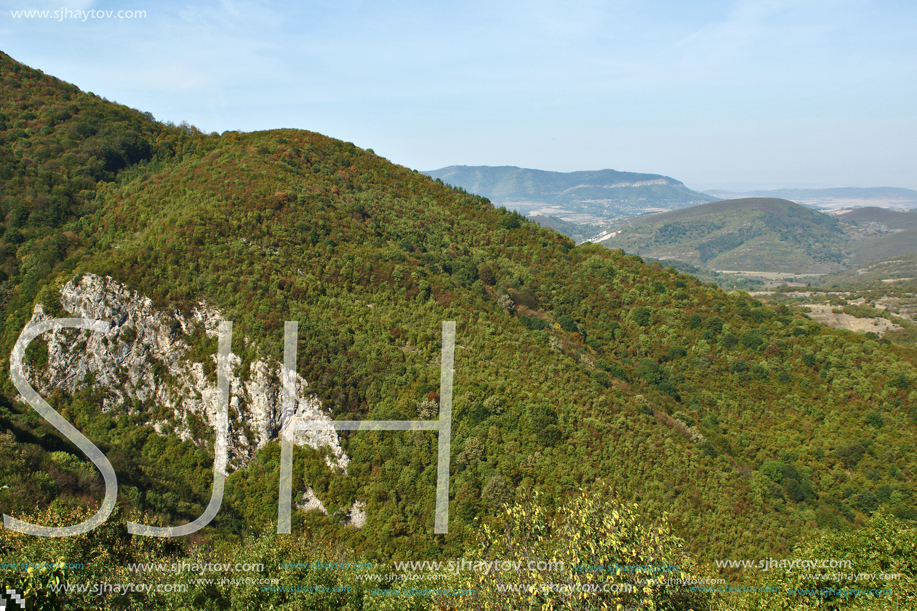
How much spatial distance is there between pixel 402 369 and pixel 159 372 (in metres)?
19.6

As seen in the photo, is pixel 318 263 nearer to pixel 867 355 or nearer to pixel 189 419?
pixel 189 419

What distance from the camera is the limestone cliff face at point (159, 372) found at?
3291cm

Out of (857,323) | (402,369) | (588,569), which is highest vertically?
(588,569)

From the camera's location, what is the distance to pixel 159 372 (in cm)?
3591

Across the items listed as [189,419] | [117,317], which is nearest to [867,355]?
[189,419]

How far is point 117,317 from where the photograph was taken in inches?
1444

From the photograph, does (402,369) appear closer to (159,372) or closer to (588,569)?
(159,372)

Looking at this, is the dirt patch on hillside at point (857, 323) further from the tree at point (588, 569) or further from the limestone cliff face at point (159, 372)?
the limestone cliff face at point (159, 372)

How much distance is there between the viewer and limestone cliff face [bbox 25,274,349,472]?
32.9 metres

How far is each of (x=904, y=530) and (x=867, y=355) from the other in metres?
37.4

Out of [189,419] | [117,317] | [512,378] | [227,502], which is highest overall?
[117,317]

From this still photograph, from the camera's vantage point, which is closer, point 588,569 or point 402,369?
point 588,569

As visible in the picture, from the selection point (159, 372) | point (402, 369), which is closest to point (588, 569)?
point (402, 369)

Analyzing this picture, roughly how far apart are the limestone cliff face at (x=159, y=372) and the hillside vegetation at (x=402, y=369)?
925 millimetres
